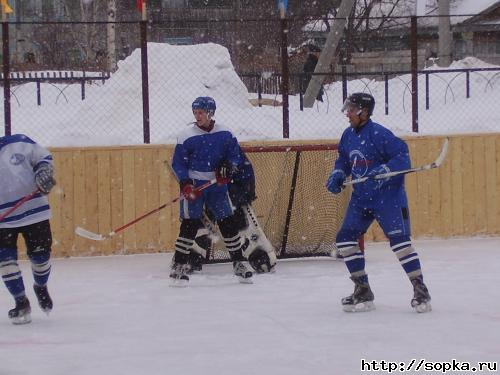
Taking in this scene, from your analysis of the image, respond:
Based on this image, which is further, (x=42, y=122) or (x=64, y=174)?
(x=42, y=122)

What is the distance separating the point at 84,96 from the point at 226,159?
6.22m

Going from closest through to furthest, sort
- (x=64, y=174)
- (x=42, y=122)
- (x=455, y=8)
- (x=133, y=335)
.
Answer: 1. (x=133, y=335)
2. (x=64, y=174)
3. (x=42, y=122)
4. (x=455, y=8)

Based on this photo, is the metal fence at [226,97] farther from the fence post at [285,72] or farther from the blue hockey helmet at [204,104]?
the blue hockey helmet at [204,104]

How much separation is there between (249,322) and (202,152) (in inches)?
72.5

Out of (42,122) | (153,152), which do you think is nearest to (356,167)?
(153,152)

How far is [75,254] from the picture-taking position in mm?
9945

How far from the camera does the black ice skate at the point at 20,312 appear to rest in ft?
22.3

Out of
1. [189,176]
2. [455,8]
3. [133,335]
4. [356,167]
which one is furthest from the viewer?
[455,8]

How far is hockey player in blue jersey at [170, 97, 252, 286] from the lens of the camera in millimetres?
8125

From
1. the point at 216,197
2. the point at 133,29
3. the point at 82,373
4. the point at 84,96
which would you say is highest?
the point at 133,29

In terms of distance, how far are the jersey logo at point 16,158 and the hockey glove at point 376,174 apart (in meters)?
2.14

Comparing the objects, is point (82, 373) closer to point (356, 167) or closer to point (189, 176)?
point (356, 167)

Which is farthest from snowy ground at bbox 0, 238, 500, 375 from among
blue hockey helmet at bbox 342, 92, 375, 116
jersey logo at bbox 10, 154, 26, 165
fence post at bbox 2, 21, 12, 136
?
fence post at bbox 2, 21, 12, 136

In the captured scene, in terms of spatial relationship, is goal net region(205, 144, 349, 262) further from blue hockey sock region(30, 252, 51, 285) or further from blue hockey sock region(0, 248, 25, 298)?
blue hockey sock region(0, 248, 25, 298)
